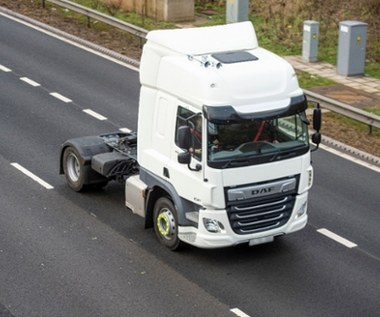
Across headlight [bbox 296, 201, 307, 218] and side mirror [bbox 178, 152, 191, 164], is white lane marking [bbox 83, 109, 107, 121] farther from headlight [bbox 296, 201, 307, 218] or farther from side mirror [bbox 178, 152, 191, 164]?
headlight [bbox 296, 201, 307, 218]

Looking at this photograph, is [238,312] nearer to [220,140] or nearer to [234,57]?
[220,140]

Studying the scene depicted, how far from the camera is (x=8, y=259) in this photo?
14625mm

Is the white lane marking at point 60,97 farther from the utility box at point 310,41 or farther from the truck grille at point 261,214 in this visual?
the truck grille at point 261,214

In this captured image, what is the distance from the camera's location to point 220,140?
14.0 metres

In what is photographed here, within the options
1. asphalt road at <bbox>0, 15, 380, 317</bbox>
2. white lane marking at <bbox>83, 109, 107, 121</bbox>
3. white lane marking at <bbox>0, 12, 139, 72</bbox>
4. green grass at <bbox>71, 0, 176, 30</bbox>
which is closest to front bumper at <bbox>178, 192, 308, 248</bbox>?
asphalt road at <bbox>0, 15, 380, 317</bbox>

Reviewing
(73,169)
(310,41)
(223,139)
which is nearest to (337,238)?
(223,139)

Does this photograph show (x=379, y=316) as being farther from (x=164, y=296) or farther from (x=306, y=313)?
(x=164, y=296)

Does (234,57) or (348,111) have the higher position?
(234,57)

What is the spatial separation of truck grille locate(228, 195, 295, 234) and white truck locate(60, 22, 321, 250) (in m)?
0.01

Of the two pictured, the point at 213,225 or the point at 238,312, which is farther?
the point at 213,225

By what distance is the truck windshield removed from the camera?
14000 millimetres

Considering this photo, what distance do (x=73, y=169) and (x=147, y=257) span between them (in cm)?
315

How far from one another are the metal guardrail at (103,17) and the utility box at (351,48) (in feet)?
17.5

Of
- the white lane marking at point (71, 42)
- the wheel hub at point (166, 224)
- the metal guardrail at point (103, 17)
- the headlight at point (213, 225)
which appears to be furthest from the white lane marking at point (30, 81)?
the headlight at point (213, 225)
